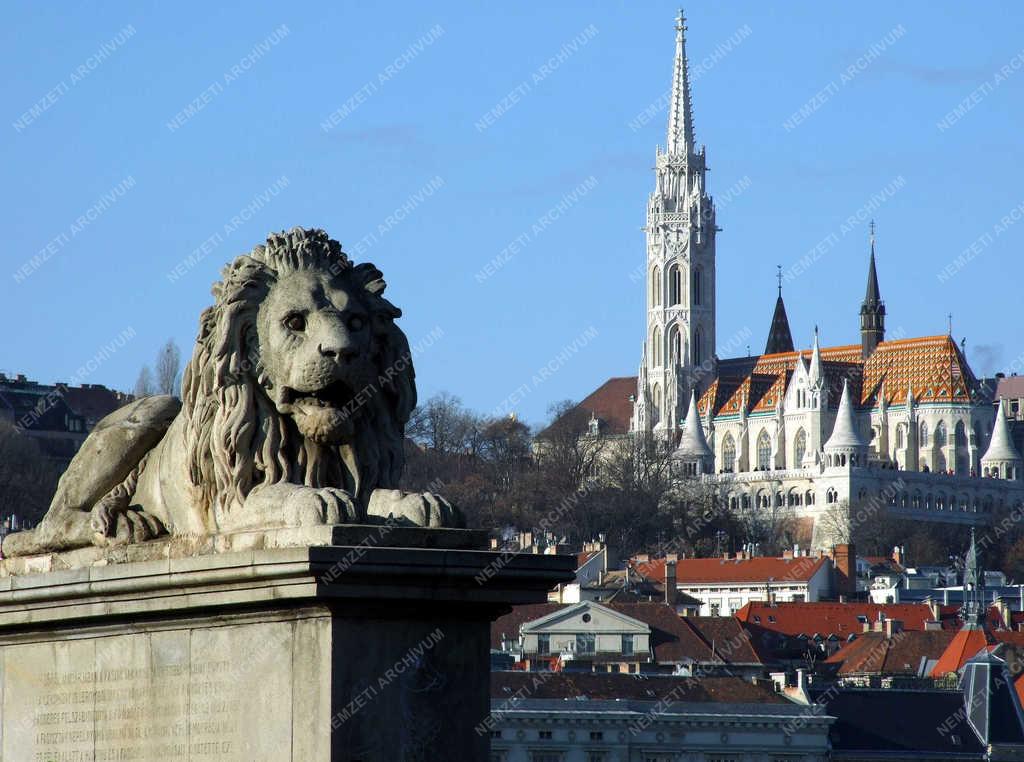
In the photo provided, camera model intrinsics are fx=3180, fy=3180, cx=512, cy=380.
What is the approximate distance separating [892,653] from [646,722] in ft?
88.7

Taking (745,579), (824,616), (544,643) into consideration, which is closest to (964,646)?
(544,643)

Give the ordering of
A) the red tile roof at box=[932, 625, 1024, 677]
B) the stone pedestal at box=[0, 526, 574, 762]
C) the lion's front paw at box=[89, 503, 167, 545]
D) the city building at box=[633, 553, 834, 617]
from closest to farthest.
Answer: the stone pedestal at box=[0, 526, 574, 762], the lion's front paw at box=[89, 503, 167, 545], the red tile roof at box=[932, 625, 1024, 677], the city building at box=[633, 553, 834, 617]

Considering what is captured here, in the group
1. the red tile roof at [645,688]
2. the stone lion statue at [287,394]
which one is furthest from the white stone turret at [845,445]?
the stone lion statue at [287,394]

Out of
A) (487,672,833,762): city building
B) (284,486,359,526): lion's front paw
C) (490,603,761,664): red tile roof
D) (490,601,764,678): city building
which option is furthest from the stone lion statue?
(490,603,761,664): red tile roof

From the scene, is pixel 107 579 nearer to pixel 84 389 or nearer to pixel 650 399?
pixel 84 389

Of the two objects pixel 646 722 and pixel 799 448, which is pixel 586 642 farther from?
pixel 799 448

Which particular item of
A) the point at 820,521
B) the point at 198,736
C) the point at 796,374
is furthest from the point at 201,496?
the point at 796,374

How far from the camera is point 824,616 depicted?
114 m

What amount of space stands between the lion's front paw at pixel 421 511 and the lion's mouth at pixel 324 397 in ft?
1.48

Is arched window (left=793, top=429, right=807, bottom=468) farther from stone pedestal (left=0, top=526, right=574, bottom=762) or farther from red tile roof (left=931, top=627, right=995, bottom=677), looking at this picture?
stone pedestal (left=0, top=526, right=574, bottom=762)

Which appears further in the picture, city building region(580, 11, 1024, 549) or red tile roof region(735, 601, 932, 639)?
city building region(580, 11, 1024, 549)

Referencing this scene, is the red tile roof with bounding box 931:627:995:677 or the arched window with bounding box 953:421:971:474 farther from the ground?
the arched window with bounding box 953:421:971:474

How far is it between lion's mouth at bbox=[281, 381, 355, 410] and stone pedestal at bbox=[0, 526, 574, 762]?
0.59 m

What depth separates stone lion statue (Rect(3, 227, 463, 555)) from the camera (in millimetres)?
10367
